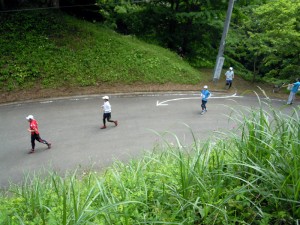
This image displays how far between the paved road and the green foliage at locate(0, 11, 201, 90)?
1.72m

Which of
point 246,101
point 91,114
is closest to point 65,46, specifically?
point 91,114

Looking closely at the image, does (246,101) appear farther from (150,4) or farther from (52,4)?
(52,4)

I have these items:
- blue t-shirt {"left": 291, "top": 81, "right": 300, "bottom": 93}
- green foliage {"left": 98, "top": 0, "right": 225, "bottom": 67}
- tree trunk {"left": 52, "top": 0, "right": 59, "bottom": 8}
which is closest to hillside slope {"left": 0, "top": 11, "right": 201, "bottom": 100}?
tree trunk {"left": 52, "top": 0, "right": 59, "bottom": 8}

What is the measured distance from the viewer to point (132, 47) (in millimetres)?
19547

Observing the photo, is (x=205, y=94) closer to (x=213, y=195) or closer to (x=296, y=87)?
(x=296, y=87)

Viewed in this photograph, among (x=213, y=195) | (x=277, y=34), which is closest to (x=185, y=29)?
(x=277, y=34)

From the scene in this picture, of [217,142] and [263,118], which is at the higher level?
[263,118]

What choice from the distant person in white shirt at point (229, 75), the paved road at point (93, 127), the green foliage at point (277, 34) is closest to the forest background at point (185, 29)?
the green foliage at point (277, 34)

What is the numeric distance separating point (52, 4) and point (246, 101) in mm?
14840

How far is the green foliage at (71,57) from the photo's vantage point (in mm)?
16125

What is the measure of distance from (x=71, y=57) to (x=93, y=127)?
679 centimetres

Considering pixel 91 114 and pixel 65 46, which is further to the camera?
pixel 65 46

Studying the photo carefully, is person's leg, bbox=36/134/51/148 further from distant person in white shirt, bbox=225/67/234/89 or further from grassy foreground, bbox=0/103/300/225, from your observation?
distant person in white shirt, bbox=225/67/234/89

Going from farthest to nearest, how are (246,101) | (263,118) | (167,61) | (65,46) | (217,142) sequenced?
(167,61) < (65,46) < (246,101) < (217,142) < (263,118)
